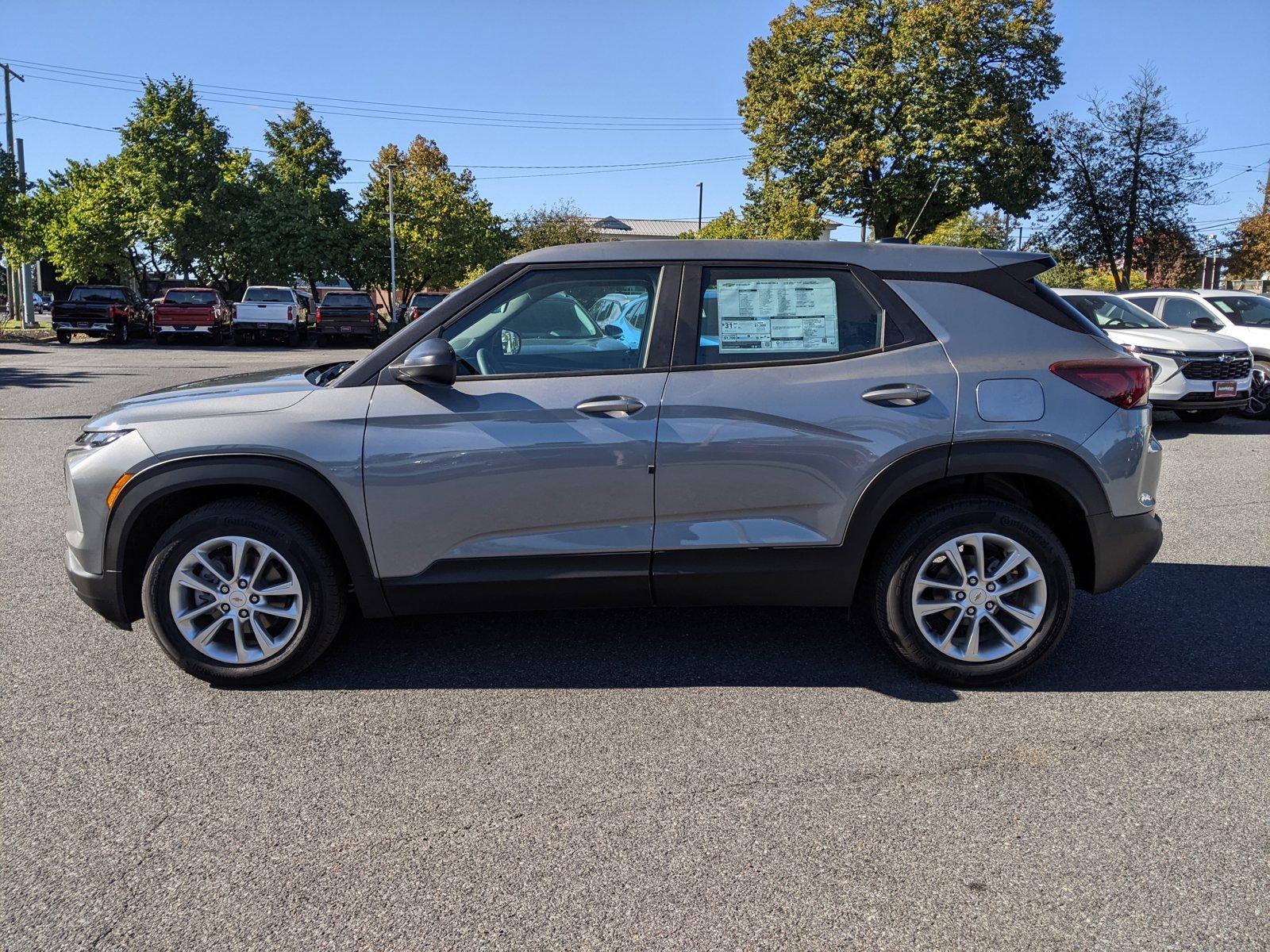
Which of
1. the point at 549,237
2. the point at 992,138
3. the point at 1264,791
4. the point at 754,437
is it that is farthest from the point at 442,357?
the point at 549,237

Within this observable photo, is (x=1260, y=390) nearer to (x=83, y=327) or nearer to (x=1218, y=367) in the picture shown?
(x=1218, y=367)

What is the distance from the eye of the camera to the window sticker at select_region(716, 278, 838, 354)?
4.00 m

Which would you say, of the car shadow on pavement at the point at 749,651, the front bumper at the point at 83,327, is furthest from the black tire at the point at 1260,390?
the front bumper at the point at 83,327

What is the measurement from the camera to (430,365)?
371 centimetres

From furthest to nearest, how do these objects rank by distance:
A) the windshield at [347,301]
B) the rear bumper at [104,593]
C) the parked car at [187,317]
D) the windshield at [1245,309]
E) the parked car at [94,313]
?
1. the windshield at [347,301]
2. the parked car at [187,317]
3. the parked car at [94,313]
4. the windshield at [1245,309]
5. the rear bumper at [104,593]

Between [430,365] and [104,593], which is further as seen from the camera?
[104,593]

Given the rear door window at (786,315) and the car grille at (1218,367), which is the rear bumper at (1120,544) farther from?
the car grille at (1218,367)

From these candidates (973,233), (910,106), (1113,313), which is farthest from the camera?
(973,233)

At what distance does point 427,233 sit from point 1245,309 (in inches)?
1523

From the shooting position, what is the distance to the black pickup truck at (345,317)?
101ft

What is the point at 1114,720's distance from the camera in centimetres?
375

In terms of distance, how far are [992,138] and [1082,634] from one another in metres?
33.6

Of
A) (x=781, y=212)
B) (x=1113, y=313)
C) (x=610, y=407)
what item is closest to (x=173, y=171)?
(x=781, y=212)

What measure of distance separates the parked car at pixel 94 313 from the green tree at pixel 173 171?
23.2 ft
